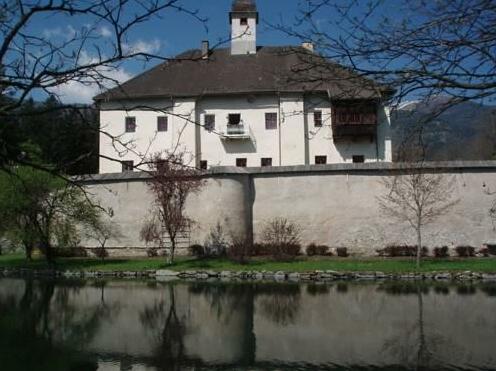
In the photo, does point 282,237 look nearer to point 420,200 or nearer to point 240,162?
point 420,200

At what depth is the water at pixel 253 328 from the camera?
7914 mm

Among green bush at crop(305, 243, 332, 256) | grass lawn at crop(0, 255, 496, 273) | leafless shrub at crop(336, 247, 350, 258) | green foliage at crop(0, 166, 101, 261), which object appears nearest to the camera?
grass lawn at crop(0, 255, 496, 273)

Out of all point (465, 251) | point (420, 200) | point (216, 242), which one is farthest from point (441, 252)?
point (216, 242)

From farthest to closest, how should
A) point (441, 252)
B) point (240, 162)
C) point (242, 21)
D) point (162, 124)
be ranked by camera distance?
point (242, 21) → point (162, 124) → point (240, 162) → point (441, 252)

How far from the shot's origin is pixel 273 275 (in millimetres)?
18125

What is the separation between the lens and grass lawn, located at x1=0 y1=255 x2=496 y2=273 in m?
18.2

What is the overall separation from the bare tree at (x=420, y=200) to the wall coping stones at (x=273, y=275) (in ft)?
13.4

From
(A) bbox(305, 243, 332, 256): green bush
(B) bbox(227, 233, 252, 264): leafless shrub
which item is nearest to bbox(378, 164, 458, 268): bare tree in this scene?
(A) bbox(305, 243, 332, 256): green bush

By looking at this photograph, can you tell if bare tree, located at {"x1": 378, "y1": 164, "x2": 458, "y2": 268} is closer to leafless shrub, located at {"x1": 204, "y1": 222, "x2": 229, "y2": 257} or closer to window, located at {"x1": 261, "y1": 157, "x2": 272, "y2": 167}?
leafless shrub, located at {"x1": 204, "y1": 222, "x2": 229, "y2": 257}

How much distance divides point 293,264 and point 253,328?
30.7 feet

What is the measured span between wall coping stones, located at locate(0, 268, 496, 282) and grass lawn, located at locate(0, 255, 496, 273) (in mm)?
323

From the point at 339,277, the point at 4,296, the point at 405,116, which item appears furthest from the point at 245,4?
the point at 405,116

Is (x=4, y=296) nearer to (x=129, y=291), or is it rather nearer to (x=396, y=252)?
(x=129, y=291)

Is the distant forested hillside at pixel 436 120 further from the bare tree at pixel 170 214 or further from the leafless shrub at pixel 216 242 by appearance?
the leafless shrub at pixel 216 242
